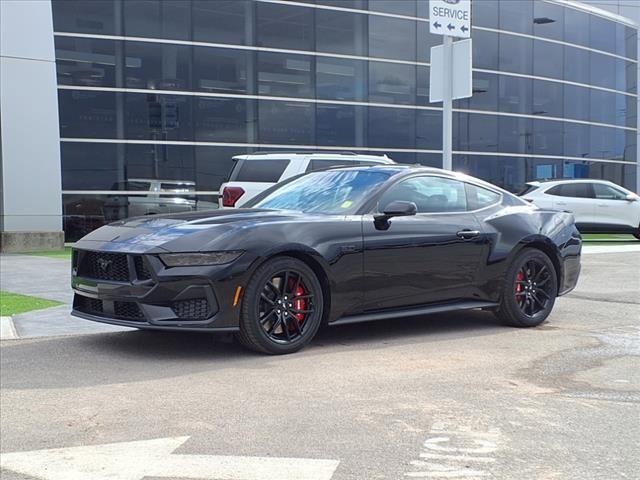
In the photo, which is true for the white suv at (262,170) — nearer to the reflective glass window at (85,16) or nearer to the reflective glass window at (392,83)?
the reflective glass window at (85,16)

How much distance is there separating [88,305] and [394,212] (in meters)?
2.63

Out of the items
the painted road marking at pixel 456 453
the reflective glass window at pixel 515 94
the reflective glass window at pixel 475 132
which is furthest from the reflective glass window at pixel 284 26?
the painted road marking at pixel 456 453

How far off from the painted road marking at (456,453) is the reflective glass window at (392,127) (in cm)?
1905

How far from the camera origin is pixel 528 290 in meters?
7.16

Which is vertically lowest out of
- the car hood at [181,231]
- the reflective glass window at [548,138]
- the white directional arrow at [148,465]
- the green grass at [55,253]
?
the green grass at [55,253]

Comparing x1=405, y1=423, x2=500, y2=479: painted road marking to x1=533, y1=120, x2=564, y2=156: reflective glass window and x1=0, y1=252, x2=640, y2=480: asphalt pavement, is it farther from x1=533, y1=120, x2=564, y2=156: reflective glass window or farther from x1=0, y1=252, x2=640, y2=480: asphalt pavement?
x1=533, y1=120, x2=564, y2=156: reflective glass window

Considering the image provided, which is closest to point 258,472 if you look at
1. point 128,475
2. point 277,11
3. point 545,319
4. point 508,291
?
point 128,475

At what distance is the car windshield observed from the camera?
6375 mm

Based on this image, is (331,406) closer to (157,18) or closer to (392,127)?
(157,18)

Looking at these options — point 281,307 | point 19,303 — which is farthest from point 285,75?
point 281,307

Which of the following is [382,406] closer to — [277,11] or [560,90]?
[277,11]

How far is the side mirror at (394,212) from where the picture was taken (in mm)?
6168

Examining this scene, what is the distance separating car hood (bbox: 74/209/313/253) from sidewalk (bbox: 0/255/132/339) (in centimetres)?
130

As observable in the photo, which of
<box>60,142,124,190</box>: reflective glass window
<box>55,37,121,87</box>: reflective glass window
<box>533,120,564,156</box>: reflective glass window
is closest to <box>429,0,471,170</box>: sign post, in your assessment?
<box>60,142,124,190</box>: reflective glass window
